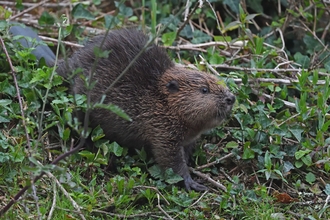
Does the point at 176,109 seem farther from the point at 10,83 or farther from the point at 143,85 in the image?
the point at 10,83

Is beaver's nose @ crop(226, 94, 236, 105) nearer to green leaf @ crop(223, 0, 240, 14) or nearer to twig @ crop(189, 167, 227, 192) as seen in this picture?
twig @ crop(189, 167, 227, 192)

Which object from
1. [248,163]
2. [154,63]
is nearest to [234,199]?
[248,163]

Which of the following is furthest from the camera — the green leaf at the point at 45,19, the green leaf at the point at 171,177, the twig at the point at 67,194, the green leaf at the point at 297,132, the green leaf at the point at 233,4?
the green leaf at the point at 233,4

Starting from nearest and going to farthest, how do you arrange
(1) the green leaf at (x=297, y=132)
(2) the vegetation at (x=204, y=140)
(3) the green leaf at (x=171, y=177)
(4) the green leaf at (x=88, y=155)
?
(2) the vegetation at (x=204, y=140) → (4) the green leaf at (x=88, y=155) → (3) the green leaf at (x=171, y=177) → (1) the green leaf at (x=297, y=132)

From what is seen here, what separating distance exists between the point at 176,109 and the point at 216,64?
1140 millimetres

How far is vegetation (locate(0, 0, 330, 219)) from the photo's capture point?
4.87 m

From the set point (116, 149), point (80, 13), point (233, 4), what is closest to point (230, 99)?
point (116, 149)

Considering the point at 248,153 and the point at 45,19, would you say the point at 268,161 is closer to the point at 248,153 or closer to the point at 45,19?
the point at 248,153

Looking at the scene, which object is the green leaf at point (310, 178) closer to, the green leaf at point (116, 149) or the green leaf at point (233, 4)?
the green leaf at point (116, 149)

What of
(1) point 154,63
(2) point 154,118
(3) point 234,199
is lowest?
(3) point 234,199

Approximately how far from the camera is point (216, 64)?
650cm

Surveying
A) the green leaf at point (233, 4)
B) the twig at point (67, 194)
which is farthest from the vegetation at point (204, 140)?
the green leaf at point (233, 4)

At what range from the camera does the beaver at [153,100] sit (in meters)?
5.50

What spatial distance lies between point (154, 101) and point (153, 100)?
13 mm
